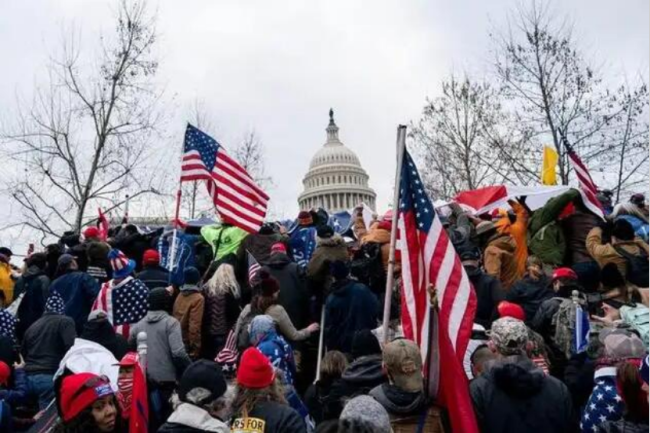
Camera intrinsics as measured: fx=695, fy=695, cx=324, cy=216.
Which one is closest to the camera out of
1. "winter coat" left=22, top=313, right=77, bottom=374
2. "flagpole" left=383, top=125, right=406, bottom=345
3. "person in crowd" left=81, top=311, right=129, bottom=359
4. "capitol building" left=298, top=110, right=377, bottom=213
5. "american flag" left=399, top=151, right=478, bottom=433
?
"american flag" left=399, top=151, right=478, bottom=433

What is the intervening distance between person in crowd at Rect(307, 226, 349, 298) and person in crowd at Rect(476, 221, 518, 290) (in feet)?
6.06

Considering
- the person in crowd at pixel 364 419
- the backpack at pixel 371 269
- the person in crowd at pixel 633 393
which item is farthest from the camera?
the backpack at pixel 371 269

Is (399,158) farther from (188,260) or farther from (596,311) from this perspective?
(188,260)

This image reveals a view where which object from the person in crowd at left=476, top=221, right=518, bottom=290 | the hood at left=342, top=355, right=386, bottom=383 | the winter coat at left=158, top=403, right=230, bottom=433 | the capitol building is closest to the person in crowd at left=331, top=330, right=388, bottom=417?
the hood at left=342, top=355, right=386, bottom=383

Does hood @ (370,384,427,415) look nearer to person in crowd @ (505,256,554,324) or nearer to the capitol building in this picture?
person in crowd @ (505,256,554,324)

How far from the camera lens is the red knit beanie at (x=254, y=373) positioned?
4375mm

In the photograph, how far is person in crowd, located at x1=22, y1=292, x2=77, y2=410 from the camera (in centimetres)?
714

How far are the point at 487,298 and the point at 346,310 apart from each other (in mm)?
1521

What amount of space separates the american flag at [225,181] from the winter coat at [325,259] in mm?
1663

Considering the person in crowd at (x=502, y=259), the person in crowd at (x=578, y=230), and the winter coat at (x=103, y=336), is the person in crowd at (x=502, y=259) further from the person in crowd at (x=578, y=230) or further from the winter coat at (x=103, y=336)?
the winter coat at (x=103, y=336)

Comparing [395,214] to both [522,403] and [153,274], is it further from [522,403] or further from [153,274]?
[153,274]

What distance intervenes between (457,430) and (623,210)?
577 centimetres

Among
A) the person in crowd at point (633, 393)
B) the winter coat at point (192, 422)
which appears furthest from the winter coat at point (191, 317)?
the person in crowd at point (633, 393)

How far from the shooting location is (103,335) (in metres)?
6.97
